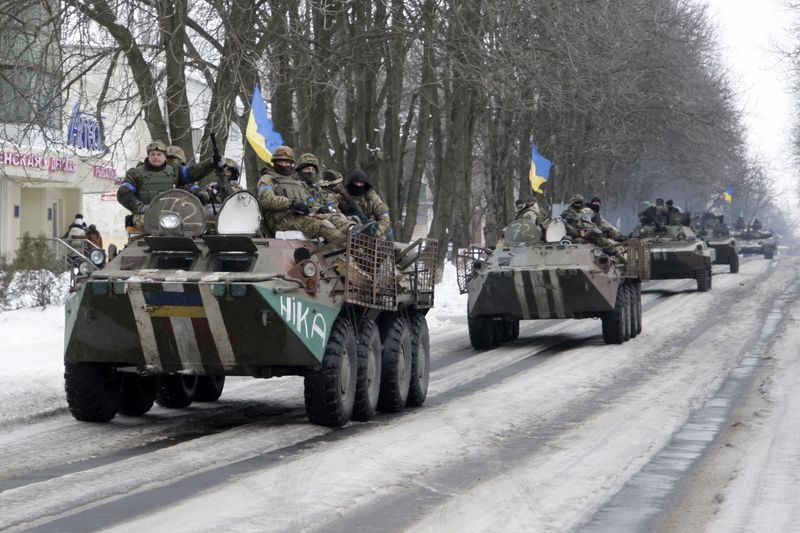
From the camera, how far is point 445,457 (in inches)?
369

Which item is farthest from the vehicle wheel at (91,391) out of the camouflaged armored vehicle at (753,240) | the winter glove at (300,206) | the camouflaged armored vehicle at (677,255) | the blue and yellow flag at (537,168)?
the camouflaged armored vehicle at (753,240)

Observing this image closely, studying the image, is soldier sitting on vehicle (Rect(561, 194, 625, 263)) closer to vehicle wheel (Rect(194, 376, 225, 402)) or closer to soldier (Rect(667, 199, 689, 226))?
vehicle wheel (Rect(194, 376, 225, 402))

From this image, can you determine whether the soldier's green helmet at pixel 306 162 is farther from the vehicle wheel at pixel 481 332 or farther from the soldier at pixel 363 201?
the vehicle wheel at pixel 481 332

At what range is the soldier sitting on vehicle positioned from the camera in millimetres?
20578

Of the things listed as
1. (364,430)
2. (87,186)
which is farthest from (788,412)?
(87,186)

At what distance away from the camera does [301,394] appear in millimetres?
13539

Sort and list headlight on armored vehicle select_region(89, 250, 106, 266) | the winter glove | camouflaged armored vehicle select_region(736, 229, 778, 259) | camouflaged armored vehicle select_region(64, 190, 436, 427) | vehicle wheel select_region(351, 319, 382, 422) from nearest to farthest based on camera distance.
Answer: camouflaged armored vehicle select_region(64, 190, 436, 427) < headlight on armored vehicle select_region(89, 250, 106, 266) < the winter glove < vehicle wheel select_region(351, 319, 382, 422) < camouflaged armored vehicle select_region(736, 229, 778, 259)

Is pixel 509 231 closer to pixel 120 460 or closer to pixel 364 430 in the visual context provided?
pixel 364 430

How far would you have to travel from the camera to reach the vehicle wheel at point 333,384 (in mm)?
10484

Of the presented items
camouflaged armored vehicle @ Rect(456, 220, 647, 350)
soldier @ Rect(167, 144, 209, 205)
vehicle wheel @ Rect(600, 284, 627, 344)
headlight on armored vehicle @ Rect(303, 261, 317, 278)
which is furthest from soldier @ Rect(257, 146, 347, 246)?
vehicle wheel @ Rect(600, 284, 627, 344)

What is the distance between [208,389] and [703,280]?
21618 mm

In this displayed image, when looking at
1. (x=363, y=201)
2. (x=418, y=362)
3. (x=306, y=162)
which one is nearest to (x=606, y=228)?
(x=363, y=201)

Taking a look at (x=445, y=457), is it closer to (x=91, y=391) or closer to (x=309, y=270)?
(x=309, y=270)

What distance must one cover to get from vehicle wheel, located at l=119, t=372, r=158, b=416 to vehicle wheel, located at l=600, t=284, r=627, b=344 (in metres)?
9.16
